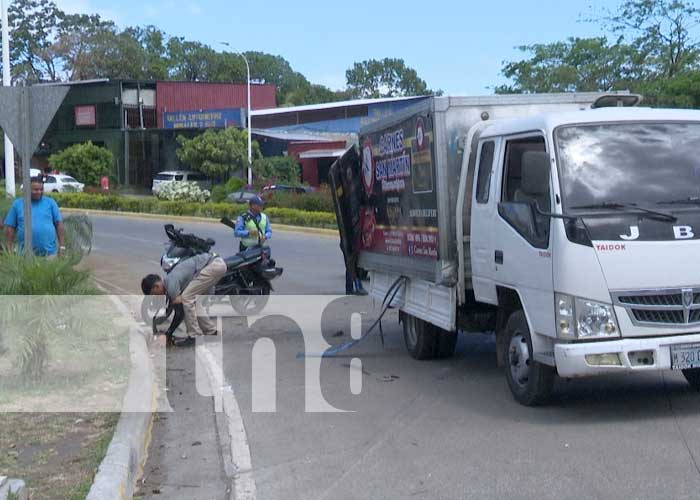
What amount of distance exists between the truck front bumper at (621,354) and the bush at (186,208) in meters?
23.3

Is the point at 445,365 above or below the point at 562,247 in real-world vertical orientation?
below

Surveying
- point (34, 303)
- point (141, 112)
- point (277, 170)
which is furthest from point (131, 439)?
point (141, 112)

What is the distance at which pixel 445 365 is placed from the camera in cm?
1047

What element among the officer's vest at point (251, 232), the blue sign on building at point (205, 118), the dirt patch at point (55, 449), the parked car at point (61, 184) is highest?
the blue sign on building at point (205, 118)

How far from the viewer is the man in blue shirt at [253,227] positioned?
14.3 meters

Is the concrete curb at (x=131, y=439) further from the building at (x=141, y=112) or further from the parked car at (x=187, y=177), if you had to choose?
the building at (x=141, y=112)

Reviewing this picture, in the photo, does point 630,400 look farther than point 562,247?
Yes

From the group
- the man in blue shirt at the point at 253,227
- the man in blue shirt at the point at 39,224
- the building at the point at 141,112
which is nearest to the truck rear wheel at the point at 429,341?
the man in blue shirt at the point at 253,227

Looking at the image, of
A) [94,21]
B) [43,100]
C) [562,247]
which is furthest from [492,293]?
[94,21]

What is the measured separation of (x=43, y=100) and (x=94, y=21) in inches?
3201

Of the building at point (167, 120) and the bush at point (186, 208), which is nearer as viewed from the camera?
the bush at point (186, 208)

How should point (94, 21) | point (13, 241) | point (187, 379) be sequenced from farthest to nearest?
1. point (94, 21)
2. point (13, 241)
3. point (187, 379)

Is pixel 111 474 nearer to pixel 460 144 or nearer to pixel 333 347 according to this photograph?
pixel 460 144

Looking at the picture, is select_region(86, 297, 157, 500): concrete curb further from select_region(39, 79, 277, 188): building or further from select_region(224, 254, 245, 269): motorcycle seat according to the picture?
select_region(39, 79, 277, 188): building
